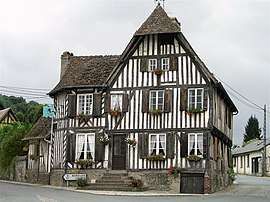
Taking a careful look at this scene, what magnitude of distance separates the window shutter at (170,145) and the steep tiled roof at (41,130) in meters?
8.80

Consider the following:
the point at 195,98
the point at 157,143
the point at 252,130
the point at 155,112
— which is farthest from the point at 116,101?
the point at 252,130

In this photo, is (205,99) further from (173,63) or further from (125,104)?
(125,104)

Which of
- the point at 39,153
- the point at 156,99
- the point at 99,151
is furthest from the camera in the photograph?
the point at 39,153

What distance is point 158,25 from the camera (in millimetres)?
28875

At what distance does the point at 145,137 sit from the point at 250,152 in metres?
36.5

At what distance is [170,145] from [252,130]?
6602 centimetres

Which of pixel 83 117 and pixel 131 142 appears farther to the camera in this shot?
pixel 83 117

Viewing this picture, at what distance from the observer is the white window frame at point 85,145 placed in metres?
30.0

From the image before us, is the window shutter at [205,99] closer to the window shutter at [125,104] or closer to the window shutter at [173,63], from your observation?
the window shutter at [173,63]

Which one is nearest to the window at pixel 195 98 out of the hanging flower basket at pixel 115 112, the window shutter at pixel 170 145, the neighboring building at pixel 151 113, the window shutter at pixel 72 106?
the neighboring building at pixel 151 113

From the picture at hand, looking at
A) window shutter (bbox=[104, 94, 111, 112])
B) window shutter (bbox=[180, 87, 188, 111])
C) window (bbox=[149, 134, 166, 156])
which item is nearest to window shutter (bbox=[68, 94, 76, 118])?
window shutter (bbox=[104, 94, 111, 112])

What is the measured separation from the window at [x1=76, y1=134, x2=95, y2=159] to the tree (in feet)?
214

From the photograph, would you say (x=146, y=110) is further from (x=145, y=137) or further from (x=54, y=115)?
(x=54, y=115)

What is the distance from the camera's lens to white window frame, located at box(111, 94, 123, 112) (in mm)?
29648
